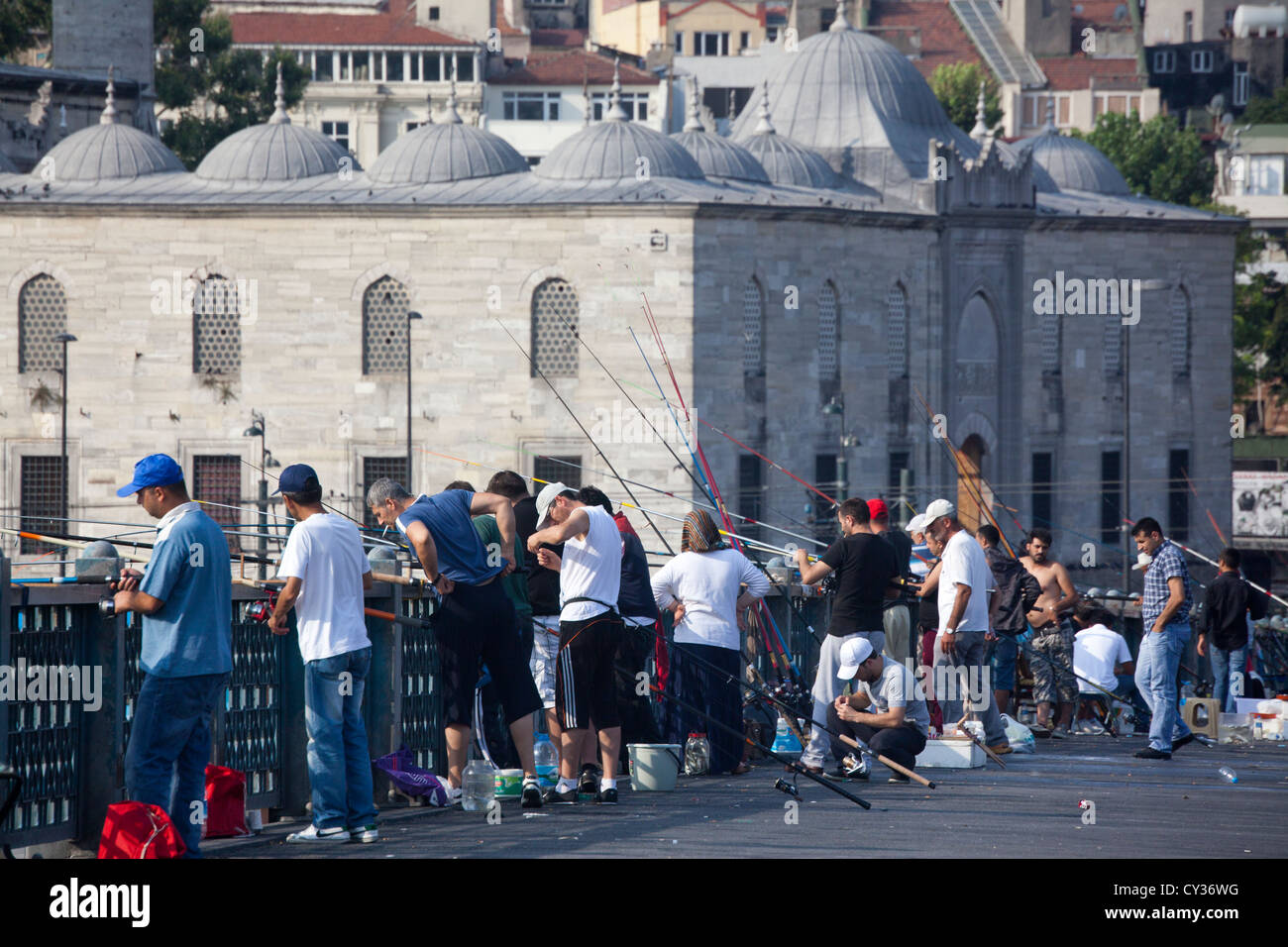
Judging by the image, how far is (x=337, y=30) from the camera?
8294cm

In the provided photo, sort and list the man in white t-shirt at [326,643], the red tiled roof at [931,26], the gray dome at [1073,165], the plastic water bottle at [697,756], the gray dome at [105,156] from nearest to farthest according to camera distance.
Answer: the man in white t-shirt at [326,643] < the plastic water bottle at [697,756] < the gray dome at [105,156] < the gray dome at [1073,165] < the red tiled roof at [931,26]

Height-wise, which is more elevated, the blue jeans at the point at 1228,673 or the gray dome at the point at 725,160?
the gray dome at the point at 725,160

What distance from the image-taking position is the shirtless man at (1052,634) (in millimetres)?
16906

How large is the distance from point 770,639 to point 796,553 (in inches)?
89.6

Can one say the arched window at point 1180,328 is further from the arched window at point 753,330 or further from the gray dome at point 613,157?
the gray dome at point 613,157

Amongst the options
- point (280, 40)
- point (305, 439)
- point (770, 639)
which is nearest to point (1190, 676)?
point (770, 639)

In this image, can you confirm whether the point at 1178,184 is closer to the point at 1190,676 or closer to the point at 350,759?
the point at 1190,676

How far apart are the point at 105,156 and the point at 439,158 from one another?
7.15 meters

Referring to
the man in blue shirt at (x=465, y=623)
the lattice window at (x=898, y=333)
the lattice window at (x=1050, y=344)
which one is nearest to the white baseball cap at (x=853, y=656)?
the man in blue shirt at (x=465, y=623)

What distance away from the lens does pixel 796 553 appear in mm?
13445

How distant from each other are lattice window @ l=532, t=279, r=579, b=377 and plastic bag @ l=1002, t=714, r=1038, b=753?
29363mm

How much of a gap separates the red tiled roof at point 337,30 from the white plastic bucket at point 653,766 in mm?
71479

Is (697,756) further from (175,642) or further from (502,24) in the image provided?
(502,24)

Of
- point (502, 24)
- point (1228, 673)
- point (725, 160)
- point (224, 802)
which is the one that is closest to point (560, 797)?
point (224, 802)
